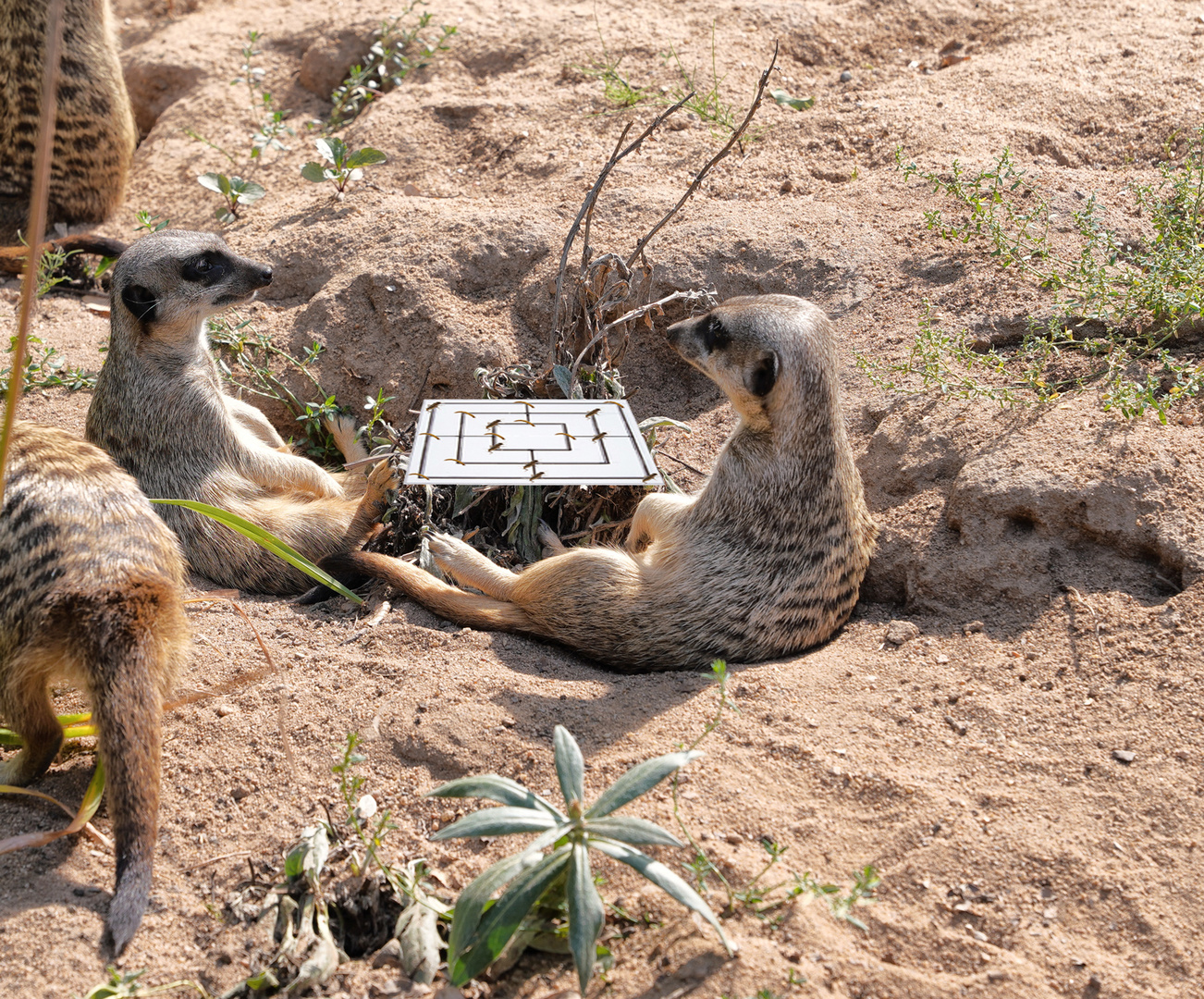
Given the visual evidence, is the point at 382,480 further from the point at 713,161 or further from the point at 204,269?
the point at 713,161

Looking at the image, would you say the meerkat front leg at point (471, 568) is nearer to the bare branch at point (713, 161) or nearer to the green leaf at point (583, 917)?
the bare branch at point (713, 161)

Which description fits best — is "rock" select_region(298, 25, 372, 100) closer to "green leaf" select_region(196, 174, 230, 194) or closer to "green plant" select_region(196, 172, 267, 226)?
"green plant" select_region(196, 172, 267, 226)

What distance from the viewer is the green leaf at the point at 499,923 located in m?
1.81

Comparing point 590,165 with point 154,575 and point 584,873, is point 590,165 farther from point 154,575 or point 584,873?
point 584,873

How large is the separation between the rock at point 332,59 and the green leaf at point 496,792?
559 cm

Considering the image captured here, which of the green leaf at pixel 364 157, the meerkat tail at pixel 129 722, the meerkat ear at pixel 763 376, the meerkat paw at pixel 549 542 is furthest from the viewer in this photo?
the green leaf at pixel 364 157

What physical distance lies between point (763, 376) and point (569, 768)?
173 centimetres

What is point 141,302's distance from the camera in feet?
12.4

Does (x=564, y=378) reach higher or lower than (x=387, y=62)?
lower

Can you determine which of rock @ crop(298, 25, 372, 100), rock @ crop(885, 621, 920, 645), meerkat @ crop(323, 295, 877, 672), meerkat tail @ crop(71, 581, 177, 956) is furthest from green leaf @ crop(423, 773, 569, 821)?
rock @ crop(298, 25, 372, 100)

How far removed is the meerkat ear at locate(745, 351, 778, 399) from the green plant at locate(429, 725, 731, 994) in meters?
1.63

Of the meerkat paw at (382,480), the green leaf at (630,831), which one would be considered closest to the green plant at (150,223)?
the meerkat paw at (382,480)

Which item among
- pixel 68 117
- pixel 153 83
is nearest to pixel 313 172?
pixel 68 117

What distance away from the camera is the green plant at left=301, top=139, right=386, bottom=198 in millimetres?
5141
